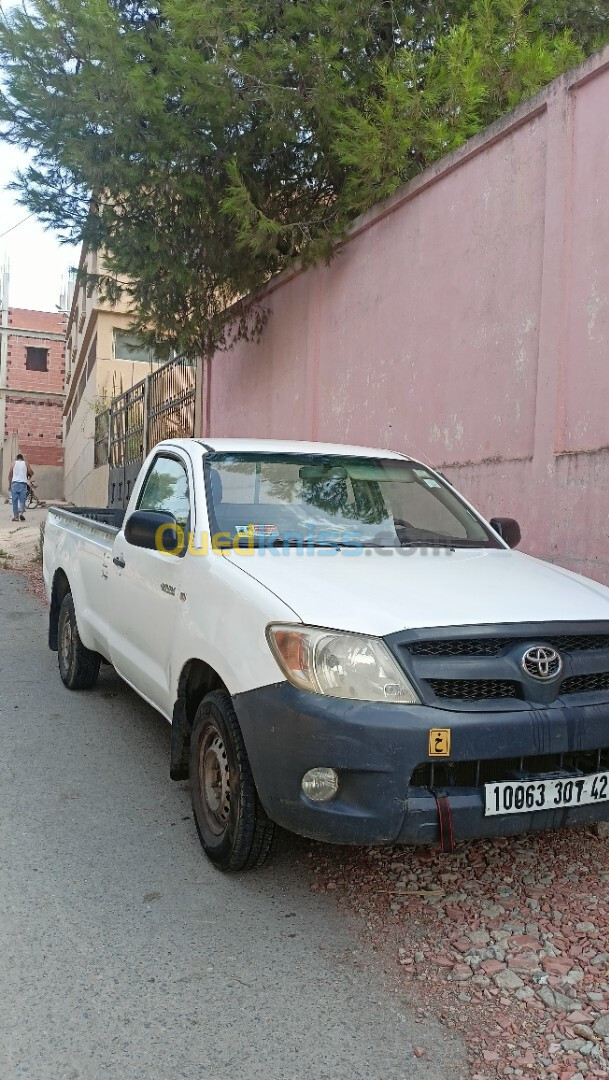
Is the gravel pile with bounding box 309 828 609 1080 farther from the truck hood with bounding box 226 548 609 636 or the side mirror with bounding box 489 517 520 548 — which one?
the side mirror with bounding box 489 517 520 548

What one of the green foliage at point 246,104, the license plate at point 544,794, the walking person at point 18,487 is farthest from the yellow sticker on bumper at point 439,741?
the walking person at point 18,487

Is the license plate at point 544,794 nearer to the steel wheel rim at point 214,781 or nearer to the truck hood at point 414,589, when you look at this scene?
the truck hood at point 414,589

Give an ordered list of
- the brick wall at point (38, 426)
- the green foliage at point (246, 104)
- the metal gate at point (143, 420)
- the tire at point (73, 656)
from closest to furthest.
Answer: the tire at point (73, 656) → the green foliage at point (246, 104) → the metal gate at point (143, 420) → the brick wall at point (38, 426)

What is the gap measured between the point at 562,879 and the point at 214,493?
2.17m

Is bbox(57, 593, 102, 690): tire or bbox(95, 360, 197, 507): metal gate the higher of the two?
bbox(95, 360, 197, 507): metal gate

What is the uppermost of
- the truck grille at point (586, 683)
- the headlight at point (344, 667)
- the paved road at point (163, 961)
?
the headlight at point (344, 667)

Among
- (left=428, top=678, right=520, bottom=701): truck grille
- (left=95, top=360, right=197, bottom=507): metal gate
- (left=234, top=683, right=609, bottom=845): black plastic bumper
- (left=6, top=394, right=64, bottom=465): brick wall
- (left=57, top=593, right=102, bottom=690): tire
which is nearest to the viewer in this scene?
(left=234, top=683, right=609, bottom=845): black plastic bumper

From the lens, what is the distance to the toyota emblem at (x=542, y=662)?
2.87 metres

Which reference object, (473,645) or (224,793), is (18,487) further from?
(473,645)

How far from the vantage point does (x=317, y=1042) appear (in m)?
2.35

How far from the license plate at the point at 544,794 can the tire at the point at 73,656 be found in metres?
3.59

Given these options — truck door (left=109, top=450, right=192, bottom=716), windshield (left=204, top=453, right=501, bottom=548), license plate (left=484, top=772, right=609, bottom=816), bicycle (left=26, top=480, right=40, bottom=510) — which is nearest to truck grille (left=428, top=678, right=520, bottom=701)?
license plate (left=484, top=772, right=609, bottom=816)

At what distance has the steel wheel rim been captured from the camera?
128 inches

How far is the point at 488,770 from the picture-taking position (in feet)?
9.27
